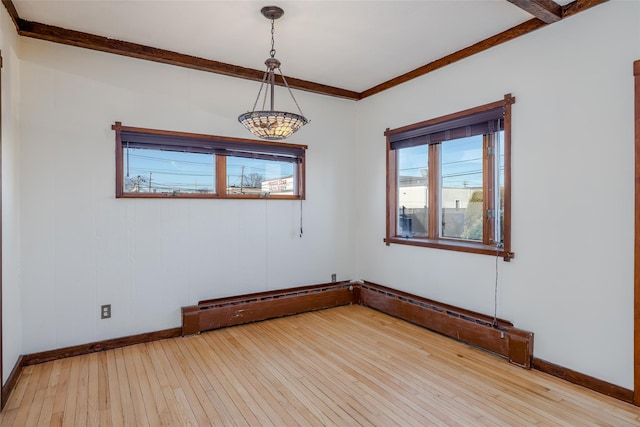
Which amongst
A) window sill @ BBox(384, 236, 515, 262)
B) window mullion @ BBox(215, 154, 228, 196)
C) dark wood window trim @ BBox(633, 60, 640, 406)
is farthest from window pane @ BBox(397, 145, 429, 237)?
window mullion @ BBox(215, 154, 228, 196)

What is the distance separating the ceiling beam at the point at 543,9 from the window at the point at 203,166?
2.52m

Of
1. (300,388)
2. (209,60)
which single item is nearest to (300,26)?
(209,60)

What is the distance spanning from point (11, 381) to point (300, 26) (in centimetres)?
A: 333

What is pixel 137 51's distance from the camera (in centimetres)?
323

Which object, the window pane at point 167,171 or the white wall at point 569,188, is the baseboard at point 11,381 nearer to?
the window pane at point 167,171

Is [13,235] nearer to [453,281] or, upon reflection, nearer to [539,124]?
[453,281]

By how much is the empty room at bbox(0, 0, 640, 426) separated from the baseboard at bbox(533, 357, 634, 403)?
1 centimetres

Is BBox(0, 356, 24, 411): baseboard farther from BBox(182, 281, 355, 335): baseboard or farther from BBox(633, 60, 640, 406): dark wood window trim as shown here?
BBox(633, 60, 640, 406): dark wood window trim

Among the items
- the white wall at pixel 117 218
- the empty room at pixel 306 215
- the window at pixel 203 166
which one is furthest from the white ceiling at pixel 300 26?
the window at pixel 203 166

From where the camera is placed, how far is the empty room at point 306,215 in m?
2.39

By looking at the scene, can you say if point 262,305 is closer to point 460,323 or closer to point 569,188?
point 460,323

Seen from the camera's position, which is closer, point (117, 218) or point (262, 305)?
point (117, 218)

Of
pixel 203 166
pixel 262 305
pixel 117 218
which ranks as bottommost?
pixel 262 305

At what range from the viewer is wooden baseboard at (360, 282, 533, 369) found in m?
2.86
